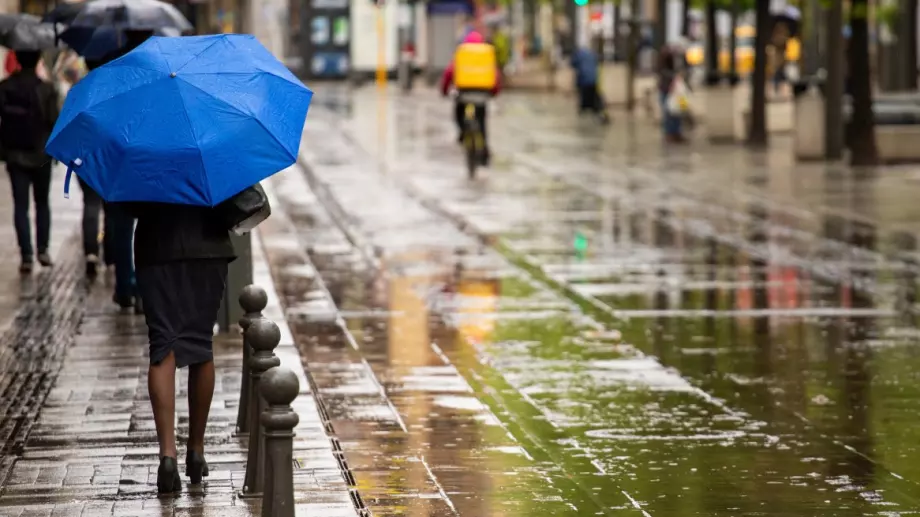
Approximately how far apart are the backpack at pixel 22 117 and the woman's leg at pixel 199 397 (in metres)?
7.42

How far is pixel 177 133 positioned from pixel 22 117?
7.90 metres

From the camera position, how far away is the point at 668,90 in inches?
1421

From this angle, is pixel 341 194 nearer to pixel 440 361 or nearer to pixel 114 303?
pixel 114 303

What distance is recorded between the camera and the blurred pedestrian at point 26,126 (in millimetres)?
15352

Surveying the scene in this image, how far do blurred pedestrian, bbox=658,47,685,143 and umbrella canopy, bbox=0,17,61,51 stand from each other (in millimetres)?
20975

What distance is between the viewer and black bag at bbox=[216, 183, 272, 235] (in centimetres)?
812

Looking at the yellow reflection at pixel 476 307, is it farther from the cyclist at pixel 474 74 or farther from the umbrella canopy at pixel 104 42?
the cyclist at pixel 474 74

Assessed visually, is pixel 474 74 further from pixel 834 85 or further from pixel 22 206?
pixel 22 206

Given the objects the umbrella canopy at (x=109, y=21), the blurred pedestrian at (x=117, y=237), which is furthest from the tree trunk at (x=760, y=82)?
the umbrella canopy at (x=109, y=21)

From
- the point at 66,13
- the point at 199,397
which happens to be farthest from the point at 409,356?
the point at 199,397

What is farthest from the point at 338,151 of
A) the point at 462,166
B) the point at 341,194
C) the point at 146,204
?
the point at 146,204

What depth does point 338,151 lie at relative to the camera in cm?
3238

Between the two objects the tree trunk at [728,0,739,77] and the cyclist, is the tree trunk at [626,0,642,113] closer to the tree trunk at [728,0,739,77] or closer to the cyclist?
the tree trunk at [728,0,739,77]

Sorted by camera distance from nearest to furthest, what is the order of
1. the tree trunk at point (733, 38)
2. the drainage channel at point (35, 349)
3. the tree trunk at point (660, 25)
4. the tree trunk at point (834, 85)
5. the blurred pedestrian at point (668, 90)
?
the drainage channel at point (35, 349) → the tree trunk at point (834, 85) → the blurred pedestrian at point (668, 90) → the tree trunk at point (733, 38) → the tree trunk at point (660, 25)
